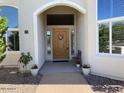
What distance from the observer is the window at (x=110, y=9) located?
9.46 m

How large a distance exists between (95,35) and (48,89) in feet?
12.7

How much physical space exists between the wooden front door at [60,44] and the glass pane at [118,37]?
6926mm

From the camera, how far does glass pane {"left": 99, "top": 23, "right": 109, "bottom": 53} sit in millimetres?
10305

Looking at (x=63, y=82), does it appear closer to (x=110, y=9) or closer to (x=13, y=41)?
(x=110, y=9)

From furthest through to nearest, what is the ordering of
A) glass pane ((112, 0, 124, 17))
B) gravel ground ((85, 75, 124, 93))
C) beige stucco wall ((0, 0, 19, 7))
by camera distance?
beige stucco wall ((0, 0, 19, 7)), glass pane ((112, 0, 124, 17)), gravel ground ((85, 75, 124, 93))

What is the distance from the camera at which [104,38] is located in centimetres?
1048

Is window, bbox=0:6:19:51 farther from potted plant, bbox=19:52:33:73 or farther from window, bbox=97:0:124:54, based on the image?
window, bbox=97:0:124:54

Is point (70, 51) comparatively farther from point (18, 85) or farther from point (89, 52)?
point (18, 85)

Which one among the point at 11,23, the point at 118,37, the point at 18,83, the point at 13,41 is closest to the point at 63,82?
the point at 18,83

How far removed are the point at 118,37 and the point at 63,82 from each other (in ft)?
10.4

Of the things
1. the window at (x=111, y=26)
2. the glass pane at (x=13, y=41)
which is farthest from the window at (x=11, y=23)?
the window at (x=111, y=26)

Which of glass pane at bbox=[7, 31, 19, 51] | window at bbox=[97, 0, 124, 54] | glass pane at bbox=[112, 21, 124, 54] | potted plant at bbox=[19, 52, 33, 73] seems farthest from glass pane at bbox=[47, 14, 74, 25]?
glass pane at bbox=[112, 21, 124, 54]

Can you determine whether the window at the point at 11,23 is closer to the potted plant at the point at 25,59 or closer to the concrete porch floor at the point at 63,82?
the potted plant at the point at 25,59

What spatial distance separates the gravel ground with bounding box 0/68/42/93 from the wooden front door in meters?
5.79
